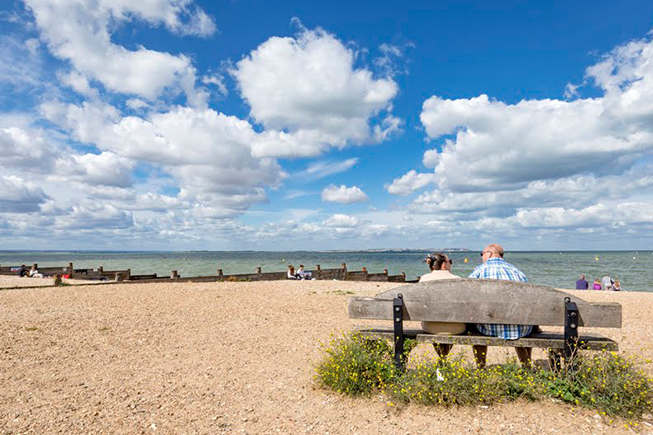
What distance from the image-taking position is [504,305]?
157 inches

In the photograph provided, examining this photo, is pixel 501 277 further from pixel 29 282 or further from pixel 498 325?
pixel 29 282

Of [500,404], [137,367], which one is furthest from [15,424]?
[500,404]

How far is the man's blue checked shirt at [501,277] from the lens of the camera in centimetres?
411

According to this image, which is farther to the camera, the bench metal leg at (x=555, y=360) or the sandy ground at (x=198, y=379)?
the bench metal leg at (x=555, y=360)

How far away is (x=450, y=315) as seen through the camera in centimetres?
407

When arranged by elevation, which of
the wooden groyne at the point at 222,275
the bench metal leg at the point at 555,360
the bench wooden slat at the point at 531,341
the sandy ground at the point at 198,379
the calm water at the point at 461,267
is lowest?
the calm water at the point at 461,267

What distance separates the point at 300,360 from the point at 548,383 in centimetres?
364

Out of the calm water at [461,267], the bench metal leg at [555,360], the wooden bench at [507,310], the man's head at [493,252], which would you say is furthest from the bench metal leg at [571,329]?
the calm water at [461,267]

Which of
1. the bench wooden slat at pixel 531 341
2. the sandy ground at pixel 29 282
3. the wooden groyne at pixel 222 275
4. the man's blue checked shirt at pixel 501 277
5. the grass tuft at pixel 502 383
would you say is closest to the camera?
the grass tuft at pixel 502 383

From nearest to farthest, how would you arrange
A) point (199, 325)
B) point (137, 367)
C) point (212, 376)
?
point (212, 376)
point (137, 367)
point (199, 325)

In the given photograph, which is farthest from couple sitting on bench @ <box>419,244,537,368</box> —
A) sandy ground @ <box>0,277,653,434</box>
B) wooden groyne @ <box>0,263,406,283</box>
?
wooden groyne @ <box>0,263,406,283</box>

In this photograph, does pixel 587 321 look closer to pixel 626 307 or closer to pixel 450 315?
pixel 450 315

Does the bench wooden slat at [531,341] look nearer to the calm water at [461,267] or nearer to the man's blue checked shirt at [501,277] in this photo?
the man's blue checked shirt at [501,277]

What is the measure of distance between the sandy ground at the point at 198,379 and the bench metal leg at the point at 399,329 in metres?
0.46
